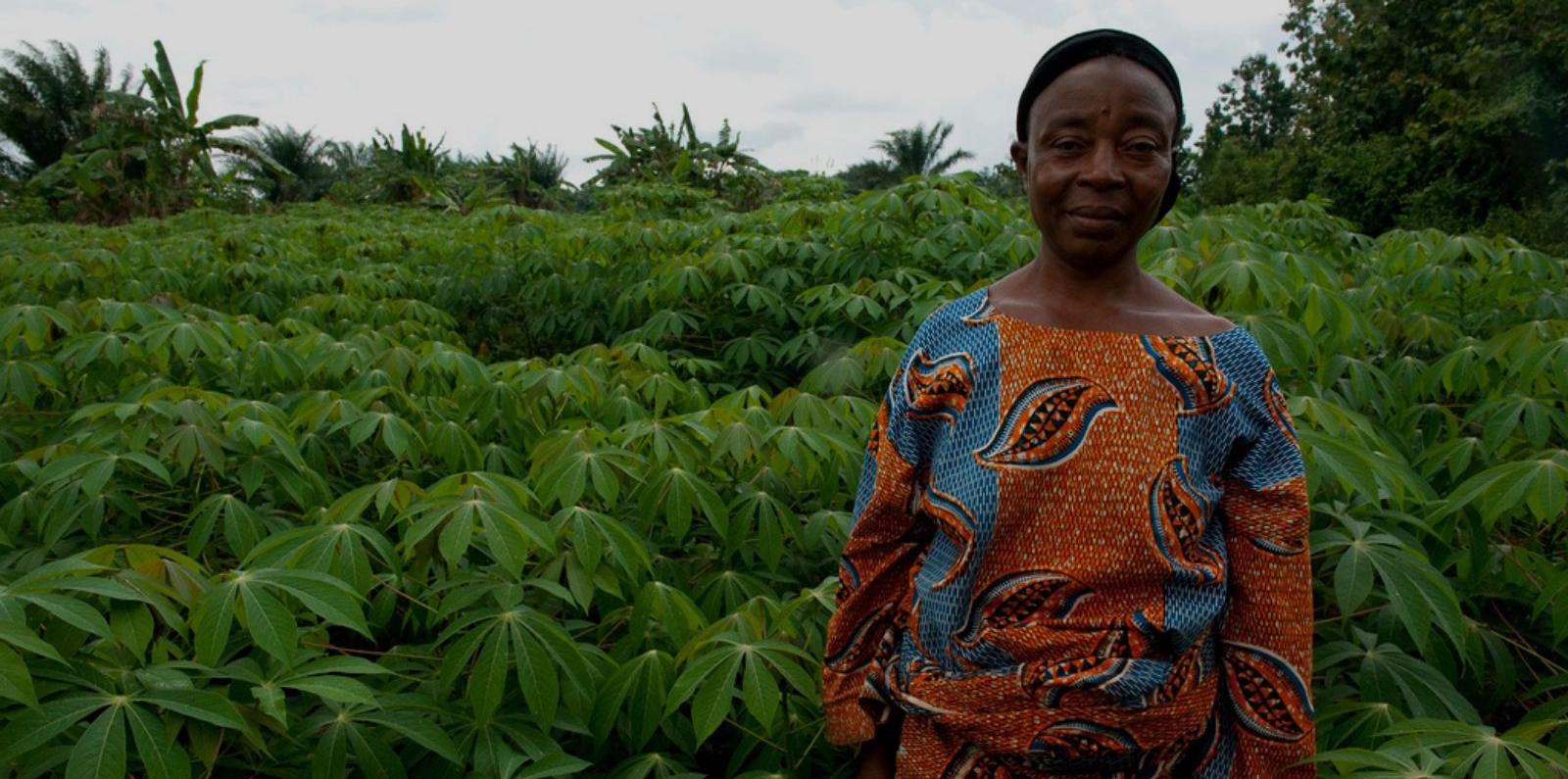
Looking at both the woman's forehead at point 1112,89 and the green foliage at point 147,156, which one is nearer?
the woman's forehead at point 1112,89

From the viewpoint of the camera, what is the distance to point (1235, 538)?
1.01 meters

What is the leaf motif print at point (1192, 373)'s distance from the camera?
0.97 meters

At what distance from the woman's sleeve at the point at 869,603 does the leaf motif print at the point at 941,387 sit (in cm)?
4

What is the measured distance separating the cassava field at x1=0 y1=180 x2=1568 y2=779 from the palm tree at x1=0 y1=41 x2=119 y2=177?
2489 centimetres

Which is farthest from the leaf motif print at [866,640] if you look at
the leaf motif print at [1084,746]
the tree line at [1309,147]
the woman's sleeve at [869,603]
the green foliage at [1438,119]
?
the green foliage at [1438,119]

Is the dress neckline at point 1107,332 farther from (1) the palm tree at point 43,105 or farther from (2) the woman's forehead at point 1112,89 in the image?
(1) the palm tree at point 43,105

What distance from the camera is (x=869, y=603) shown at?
114 cm

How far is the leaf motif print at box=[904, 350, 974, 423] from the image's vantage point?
3.36 feet

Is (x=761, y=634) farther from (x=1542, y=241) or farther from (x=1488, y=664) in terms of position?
(x=1542, y=241)

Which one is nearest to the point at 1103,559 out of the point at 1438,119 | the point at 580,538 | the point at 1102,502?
the point at 1102,502

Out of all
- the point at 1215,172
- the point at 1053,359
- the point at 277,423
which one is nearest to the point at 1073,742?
the point at 1053,359

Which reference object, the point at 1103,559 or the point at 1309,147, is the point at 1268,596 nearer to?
the point at 1103,559

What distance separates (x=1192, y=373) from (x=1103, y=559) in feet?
0.65

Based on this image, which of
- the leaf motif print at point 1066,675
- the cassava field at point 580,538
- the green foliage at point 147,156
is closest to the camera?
the leaf motif print at point 1066,675
